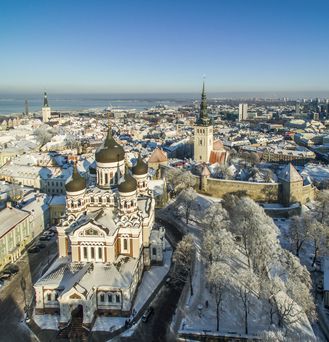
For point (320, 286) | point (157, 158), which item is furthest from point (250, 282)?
point (157, 158)

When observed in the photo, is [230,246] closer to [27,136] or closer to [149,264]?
[149,264]

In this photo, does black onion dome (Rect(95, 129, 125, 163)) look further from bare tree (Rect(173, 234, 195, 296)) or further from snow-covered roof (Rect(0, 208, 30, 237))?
snow-covered roof (Rect(0, 208, 30, 237))

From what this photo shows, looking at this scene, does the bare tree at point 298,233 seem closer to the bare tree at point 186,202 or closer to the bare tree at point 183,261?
the bare tree at point 183,261

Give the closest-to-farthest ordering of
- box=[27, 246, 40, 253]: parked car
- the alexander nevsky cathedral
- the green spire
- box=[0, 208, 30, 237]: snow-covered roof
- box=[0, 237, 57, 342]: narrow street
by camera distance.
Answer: box=[0, 237, 57, 342]: narrow street
the alexander nevsky cathedral
box=[0, 208, 30, 237]: snow-covered roof
box=[27, 246, 40, 253]: parked car
the green spire

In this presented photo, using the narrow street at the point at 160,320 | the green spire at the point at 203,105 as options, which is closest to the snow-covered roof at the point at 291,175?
the green spire at the point at 203,105

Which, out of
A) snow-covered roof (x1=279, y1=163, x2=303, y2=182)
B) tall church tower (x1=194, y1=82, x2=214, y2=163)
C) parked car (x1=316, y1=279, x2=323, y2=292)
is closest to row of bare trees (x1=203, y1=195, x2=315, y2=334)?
parked car (x1=316, y1=279, x2=323, y2=292)

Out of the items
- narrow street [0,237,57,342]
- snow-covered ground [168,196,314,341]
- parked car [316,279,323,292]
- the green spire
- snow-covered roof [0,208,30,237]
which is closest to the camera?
snow-covered ground [168,196,314,341]
